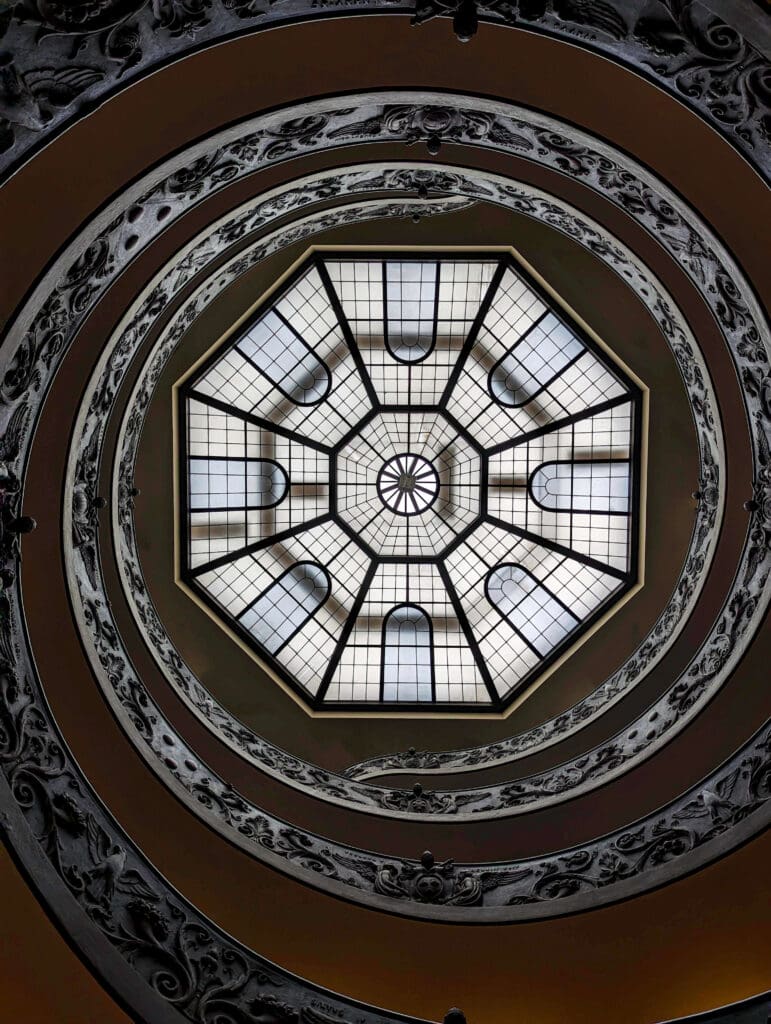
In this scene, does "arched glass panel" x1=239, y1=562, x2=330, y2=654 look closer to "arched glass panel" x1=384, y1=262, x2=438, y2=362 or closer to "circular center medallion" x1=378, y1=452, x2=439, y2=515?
"circular center medallion" x1=378, y1=452, x2=439, y2=515

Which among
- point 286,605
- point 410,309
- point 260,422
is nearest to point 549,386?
point 410,309

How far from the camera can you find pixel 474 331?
15195mm

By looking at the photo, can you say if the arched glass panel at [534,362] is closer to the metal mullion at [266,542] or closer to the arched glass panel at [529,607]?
the arched glass panel at [529,607]

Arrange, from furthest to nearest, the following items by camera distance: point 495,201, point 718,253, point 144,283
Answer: point 495,201 < point 144,283 < point 718,253

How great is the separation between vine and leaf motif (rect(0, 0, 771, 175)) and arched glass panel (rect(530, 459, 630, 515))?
891cm

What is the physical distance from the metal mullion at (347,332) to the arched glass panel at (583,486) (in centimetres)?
408

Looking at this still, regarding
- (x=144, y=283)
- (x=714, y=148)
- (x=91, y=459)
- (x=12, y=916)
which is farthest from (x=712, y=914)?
(x=144, y=283)

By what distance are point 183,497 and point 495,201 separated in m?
8.14

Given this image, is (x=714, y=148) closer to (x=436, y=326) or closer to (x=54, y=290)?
(x=54, y=290)

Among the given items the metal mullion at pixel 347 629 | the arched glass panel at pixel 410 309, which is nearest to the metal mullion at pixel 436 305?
the arched glass panel at pixel 410 309

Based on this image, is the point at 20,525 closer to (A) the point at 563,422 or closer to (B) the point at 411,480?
(B) the point at 411,480

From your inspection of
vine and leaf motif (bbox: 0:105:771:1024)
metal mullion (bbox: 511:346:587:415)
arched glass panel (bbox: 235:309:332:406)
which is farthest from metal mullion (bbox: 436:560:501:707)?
vine and leaf motif (bbox: 0:105:771:1024)

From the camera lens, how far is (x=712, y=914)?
8.57 m

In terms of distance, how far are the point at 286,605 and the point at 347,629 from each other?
152 centimetres
